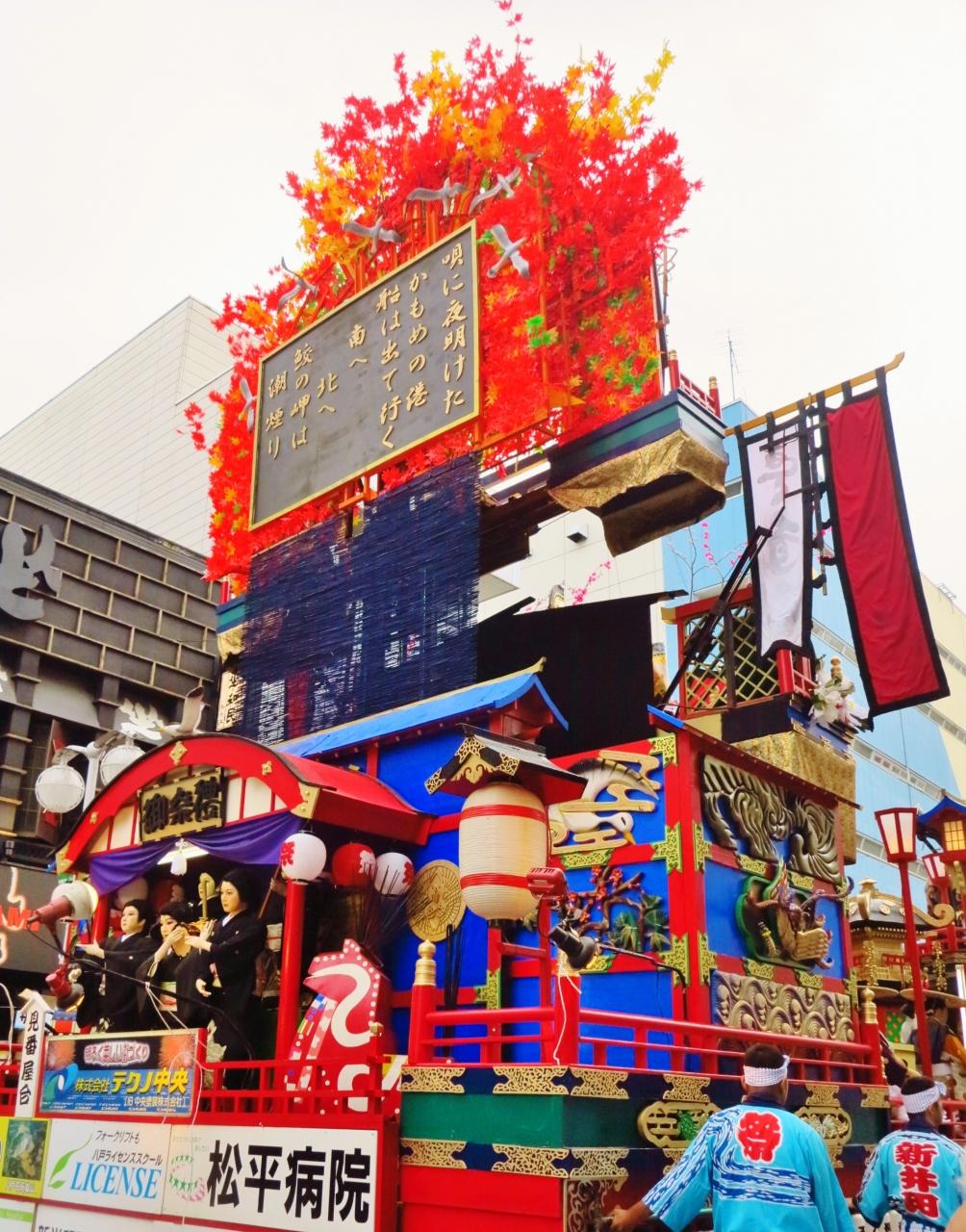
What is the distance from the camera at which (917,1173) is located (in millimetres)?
6820

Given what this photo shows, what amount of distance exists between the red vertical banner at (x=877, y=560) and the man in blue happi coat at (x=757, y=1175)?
6.58m

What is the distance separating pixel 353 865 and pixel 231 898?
1.39m

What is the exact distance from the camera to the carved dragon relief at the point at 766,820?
11234mm

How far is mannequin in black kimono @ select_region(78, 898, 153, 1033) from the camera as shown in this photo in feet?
38.3

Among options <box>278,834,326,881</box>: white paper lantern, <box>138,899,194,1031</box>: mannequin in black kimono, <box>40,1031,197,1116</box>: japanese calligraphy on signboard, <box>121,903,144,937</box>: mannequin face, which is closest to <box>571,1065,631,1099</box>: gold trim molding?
<box>278,834,326,881</box>: white paper lantern

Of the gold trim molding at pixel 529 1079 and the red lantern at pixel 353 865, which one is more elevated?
the red lantern at pixel 353 865

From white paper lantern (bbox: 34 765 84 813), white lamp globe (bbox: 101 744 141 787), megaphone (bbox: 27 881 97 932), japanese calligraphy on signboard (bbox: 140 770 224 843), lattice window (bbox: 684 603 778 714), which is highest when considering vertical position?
lattice window (bbox: 684 603 778 714)

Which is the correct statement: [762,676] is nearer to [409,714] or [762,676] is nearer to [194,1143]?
[409,714]

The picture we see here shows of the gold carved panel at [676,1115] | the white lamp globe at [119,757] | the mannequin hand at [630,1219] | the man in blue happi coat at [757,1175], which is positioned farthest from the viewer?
the white lamp globe at [119,757]

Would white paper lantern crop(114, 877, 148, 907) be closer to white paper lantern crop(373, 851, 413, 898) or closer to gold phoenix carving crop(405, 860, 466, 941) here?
white paper lantern crop(373, 851, 413, 898)

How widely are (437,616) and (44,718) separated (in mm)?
13367

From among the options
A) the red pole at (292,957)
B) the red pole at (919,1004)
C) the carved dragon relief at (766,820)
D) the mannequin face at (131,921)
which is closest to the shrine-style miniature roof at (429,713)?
the carved dragon relief at (766,820)

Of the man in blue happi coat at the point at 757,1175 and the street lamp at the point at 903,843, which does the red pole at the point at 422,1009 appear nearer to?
the man in blue happi coat at the point at 757,1175

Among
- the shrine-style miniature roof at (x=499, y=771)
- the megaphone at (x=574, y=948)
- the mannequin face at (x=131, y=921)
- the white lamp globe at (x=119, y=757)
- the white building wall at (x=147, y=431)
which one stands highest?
the white building wall at (x=147, y=431)
